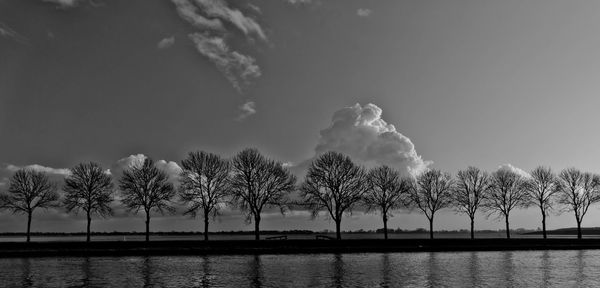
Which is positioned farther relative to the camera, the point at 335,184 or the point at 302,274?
the point at 335,184

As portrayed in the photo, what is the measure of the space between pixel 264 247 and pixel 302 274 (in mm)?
27774

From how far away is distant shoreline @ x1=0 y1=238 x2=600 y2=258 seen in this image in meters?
58.2

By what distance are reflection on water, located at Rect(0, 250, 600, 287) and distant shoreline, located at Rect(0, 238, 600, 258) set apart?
415 inches

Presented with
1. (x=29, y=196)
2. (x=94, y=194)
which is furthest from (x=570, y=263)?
(x=29, y=196)

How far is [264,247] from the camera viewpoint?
64.5 metres

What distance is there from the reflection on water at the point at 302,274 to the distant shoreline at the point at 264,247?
34.6 ft

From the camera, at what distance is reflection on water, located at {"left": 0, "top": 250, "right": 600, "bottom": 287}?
32.4 m

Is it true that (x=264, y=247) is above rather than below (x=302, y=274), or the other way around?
above

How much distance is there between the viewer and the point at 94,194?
74.9 metres

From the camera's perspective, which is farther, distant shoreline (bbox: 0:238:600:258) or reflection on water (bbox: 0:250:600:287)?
distant shoreline (bbox: 0:238:600:258)

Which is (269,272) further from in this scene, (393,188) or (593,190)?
(593,190)

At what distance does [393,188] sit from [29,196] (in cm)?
5744

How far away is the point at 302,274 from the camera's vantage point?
123 ft

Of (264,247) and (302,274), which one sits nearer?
(302,274)
